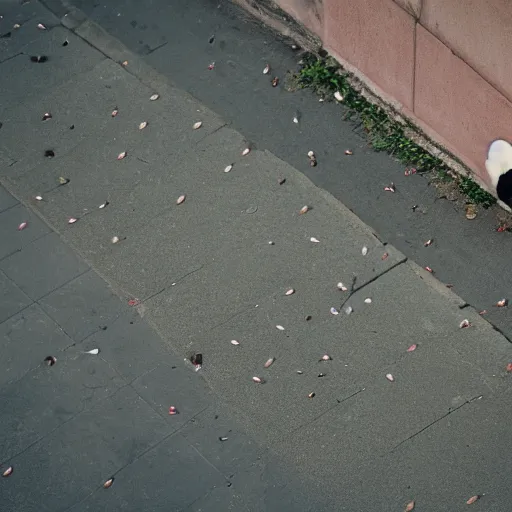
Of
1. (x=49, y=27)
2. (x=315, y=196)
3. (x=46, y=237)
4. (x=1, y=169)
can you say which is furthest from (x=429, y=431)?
(x=49, y=27)

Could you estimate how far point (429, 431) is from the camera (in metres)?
7.04

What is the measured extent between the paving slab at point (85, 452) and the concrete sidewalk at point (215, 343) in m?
0.01

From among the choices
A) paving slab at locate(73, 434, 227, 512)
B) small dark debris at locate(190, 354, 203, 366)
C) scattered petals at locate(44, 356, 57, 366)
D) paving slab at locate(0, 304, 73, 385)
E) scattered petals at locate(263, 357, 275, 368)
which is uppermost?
scattered petals at locate(263, 357, 275, 368)

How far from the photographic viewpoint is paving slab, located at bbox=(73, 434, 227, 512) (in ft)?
22.5

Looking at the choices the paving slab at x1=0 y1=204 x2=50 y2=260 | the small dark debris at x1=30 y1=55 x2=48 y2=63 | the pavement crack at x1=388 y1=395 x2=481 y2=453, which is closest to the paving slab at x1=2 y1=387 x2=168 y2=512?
the pavement crack at x1=388 y1=395 x2=481 y2=453

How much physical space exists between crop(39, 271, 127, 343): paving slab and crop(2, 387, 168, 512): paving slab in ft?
2.35

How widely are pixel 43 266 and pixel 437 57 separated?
12.5 ft

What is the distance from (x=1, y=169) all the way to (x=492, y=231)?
4584 mm

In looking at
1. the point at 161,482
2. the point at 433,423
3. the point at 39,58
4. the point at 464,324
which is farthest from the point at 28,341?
the point at 39,58

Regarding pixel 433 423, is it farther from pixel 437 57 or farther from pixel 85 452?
pixel 437 57

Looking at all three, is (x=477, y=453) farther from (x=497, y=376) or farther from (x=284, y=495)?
(x=284, y=495)

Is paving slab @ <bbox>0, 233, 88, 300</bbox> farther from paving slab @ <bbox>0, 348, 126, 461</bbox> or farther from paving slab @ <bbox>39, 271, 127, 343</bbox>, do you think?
→ paving slab @ <bbox>0, 348, 126, 461</bbox>

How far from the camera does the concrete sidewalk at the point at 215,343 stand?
22.7 feet

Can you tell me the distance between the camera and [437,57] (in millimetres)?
8250
